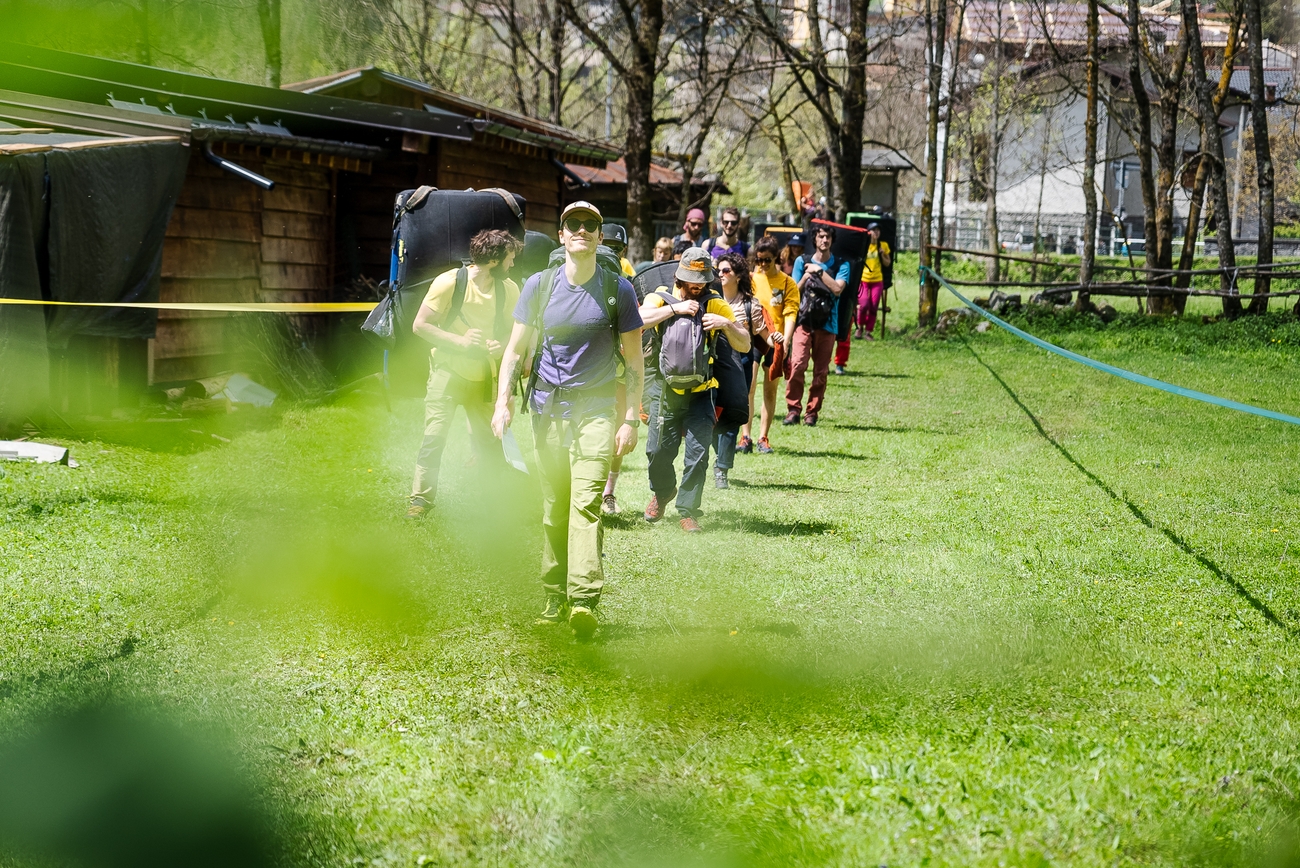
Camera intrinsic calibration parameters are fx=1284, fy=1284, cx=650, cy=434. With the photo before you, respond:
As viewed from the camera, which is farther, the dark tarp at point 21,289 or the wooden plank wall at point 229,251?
the wooden plank wall at point 229,251

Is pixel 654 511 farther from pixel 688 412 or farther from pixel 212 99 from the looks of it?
pixel 212 99

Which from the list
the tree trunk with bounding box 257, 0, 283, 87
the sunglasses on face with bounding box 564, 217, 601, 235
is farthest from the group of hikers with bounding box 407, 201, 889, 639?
the tree trunk with bounding box 257, 0, 283, 87

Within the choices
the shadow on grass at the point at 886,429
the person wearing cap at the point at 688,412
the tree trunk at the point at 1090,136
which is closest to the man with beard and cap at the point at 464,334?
the person wearing cap at the point at 688,412

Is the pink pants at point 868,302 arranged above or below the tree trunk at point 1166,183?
below

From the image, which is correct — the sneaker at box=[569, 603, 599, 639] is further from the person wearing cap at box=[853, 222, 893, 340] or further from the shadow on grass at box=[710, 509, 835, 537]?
the person wearing cap at box=[853, 222, 893, 340]

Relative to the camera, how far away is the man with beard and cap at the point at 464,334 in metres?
7.84

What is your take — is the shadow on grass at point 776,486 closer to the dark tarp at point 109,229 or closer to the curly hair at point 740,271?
the curly hair at point 740,271

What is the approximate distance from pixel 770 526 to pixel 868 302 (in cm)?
1310

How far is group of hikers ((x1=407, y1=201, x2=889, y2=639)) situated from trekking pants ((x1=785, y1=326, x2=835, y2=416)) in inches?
0.7

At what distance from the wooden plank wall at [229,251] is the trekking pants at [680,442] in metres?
6.74

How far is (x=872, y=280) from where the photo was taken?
20.3 meters

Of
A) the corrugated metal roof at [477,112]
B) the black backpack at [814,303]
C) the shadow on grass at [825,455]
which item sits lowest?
the shadow on grass at [825,455]

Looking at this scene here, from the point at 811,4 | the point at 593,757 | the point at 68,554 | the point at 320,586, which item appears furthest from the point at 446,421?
the point at 811,4

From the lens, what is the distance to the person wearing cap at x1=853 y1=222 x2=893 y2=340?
19.6 meters
